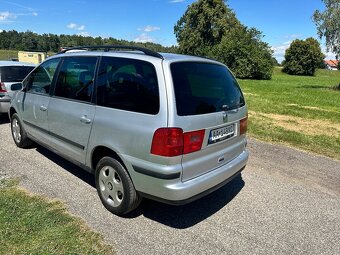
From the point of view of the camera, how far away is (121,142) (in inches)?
131

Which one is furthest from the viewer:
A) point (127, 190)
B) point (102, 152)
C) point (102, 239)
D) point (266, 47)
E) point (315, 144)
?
point (266, 47)

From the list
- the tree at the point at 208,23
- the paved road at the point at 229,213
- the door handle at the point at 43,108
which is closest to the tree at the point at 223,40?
the tree at the point at 208,23

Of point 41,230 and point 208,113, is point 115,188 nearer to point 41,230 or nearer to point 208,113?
point 41,230

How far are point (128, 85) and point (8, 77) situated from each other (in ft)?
18.8

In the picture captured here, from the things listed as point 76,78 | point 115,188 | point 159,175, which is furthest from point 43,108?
point 159,175

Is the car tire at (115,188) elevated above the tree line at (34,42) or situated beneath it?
situated beneath

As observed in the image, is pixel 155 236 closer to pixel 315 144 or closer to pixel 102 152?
pixel 102 152

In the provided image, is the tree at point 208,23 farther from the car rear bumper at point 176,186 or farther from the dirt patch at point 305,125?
the car rear bumper at point 176,186

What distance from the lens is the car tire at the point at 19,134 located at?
5716 mm

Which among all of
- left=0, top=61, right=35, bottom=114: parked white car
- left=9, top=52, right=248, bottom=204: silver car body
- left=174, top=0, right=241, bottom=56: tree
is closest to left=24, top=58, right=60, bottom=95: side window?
left=9, top=52, right=248, bottom=204: silver car body

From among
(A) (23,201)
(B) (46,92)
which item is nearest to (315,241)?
(A) (23,201)

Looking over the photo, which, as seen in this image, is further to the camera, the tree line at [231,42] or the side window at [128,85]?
the tree line at [231,42]

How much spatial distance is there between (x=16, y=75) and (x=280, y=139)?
6700mm

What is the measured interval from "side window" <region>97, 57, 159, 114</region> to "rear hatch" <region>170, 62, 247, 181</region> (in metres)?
0.24
